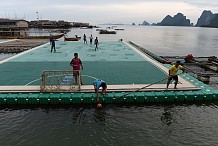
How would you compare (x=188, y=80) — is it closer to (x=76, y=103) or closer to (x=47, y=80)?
(x=76, y=103)

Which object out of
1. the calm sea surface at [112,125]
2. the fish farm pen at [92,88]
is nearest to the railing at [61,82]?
the fish farm pen at [92,88]

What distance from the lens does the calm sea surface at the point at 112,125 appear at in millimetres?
10391

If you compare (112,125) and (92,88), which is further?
(92,88)

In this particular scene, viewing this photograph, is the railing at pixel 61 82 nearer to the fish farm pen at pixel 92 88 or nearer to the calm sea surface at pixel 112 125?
the fish farm pen at pixel 92 88

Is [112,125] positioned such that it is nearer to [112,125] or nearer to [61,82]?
[112,125]

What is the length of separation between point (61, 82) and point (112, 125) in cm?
607

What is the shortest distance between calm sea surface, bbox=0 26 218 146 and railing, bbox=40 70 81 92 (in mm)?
1401

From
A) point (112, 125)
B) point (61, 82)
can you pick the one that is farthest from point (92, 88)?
point (112, 125)

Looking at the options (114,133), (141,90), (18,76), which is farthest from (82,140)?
(18,76)

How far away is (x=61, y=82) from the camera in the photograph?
1619 centimetres

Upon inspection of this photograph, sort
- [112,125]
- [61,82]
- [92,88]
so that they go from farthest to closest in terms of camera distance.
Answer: [61,82], [92,88], [112,125]

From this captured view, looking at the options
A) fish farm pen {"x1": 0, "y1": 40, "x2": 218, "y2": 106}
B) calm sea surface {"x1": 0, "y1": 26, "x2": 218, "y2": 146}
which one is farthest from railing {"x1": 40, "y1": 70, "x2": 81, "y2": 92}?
calm sea surface {"x1": 0, "y1": 26, "x2": 218, "y2": 146}

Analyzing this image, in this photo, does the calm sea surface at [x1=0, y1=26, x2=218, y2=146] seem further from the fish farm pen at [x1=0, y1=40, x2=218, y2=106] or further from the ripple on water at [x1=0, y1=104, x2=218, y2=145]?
the fish farm pen at [x1=0, y1=40, x2=218, y2=106]

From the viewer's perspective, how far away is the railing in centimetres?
1445
